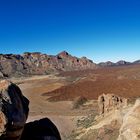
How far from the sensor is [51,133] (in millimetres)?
10547

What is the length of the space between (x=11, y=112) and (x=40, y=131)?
A: 7.84 feet

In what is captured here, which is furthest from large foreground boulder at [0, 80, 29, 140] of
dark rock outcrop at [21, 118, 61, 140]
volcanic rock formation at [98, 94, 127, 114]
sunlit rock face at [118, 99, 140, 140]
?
volcanic rock formation at [98, 94, 127, 114]

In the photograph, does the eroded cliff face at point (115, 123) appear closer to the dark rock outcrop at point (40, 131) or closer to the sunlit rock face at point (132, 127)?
the sunlit rock face at point (132, 127)

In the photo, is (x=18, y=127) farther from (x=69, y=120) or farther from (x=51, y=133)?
(x=69, y=120)

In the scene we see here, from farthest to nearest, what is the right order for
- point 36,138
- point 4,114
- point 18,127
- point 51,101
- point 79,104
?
point 51,101 → point 79,104 → point 36,138 → point 18,127 → point 4,114

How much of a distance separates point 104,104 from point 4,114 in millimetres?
24987

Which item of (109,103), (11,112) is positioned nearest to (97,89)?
(109,103)

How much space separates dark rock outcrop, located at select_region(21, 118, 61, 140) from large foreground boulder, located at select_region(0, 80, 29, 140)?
1.07 m

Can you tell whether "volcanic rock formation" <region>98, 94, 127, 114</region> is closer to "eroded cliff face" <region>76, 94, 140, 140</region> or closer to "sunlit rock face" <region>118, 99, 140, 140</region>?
"eroded cliff face" <region>76, 94, 140, 140</region>

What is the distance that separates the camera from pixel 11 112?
816 cm

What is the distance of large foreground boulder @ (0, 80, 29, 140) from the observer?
7.77 meters

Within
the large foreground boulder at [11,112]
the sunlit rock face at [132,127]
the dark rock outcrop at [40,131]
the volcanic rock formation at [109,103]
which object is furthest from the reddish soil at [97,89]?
the large foreground boulder at [11,112]

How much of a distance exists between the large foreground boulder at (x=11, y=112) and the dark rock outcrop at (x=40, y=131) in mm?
1068

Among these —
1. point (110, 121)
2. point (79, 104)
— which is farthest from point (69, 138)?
point (79, 104)
